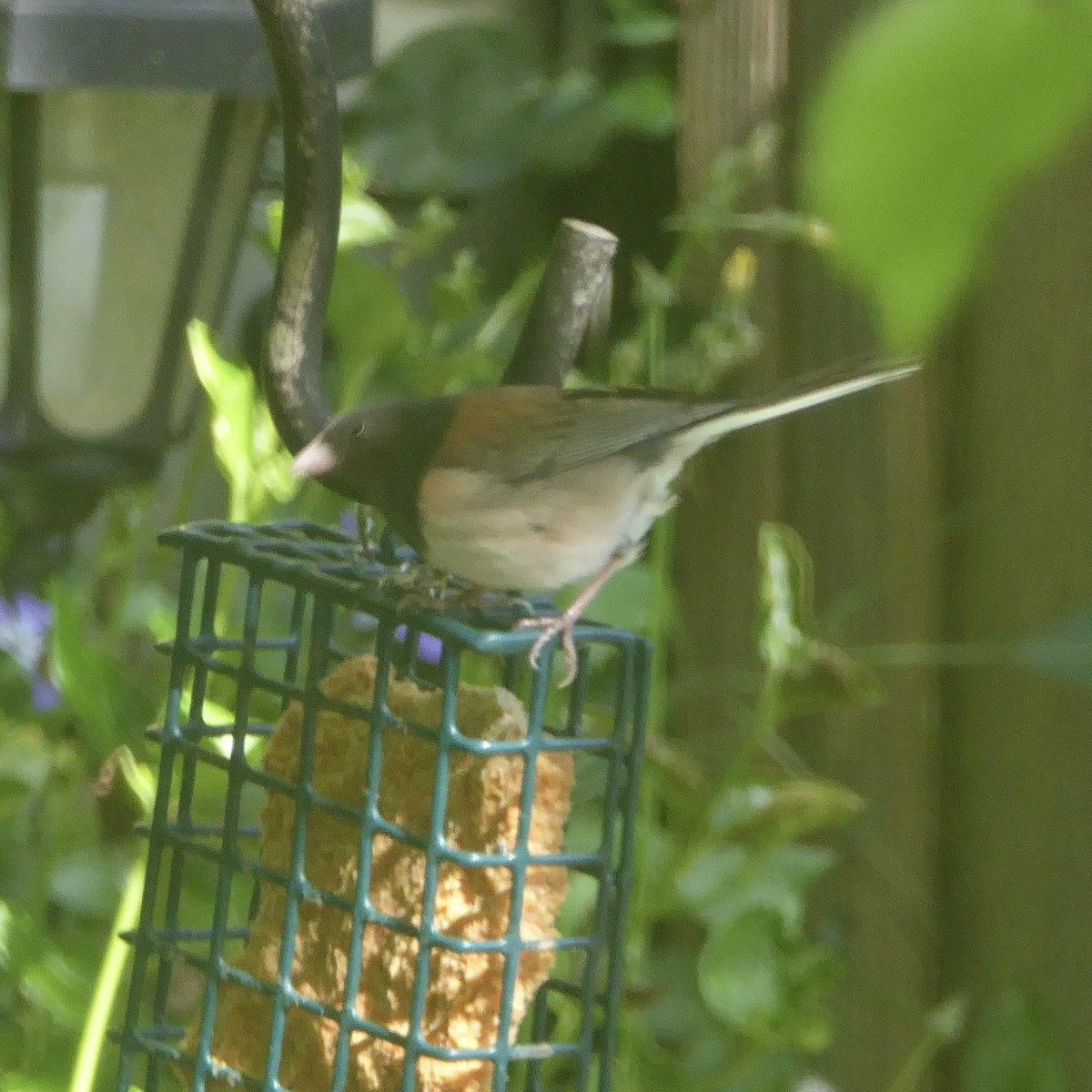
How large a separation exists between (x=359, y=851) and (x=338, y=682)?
0.11 metres

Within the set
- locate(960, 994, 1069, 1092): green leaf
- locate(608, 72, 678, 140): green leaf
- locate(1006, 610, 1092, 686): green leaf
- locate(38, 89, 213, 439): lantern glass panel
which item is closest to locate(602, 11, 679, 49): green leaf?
locate(608, 72, 678, 140): green leaf

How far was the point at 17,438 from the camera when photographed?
1246 millimetres

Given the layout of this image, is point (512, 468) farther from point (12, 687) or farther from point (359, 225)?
point (12, 687)

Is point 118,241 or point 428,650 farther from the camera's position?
point 118,241

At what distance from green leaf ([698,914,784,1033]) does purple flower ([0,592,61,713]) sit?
0.69 m

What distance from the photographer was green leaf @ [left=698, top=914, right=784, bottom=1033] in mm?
1357

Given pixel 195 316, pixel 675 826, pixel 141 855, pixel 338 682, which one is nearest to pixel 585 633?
pixel 338 682

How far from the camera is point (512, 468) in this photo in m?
0.97

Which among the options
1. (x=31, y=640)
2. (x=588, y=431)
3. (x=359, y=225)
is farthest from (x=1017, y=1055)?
(x=31, y=640)

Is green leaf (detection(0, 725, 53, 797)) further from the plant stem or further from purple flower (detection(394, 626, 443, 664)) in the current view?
purple flower (detection(394, 626, 443, 664))

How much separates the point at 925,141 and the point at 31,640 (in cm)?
158

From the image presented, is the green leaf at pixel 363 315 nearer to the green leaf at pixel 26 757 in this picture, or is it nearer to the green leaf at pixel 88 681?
the green leaf at pixel 88 681

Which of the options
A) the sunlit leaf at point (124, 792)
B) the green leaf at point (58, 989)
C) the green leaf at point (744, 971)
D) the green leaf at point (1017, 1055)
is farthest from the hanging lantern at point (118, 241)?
the green leaf at point (1017, 1055)

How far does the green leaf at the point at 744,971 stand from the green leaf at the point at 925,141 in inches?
49.2
